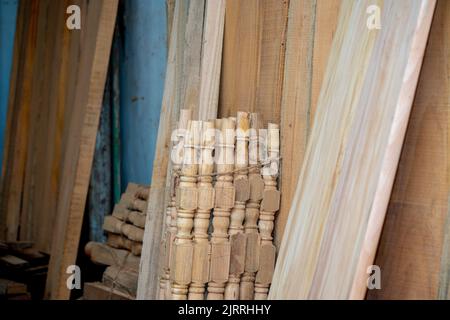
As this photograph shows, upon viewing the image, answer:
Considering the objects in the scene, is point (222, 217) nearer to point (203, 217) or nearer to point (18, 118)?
point (203, 217)

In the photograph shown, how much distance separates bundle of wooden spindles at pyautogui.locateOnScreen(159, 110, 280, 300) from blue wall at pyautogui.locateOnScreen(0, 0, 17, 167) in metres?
4.15

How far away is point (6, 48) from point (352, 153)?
204 inches

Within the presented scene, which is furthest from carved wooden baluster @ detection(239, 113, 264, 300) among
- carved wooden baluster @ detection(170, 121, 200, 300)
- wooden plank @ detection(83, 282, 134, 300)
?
wooden plank @ detection(83, 282, 134, 300)

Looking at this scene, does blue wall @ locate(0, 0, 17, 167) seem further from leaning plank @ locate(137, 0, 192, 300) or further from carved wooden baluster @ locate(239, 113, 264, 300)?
carved wooden baluster @ locate(239, 113, 264, 300)

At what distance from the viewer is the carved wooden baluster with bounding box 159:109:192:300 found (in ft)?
13.1

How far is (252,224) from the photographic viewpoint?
159 inches

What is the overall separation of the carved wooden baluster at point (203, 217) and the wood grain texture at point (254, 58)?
50cm

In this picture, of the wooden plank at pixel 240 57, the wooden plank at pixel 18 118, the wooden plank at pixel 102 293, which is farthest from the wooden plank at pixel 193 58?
the wooden plank at pixel 18 118

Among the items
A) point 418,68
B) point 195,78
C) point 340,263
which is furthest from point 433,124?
point 195,78

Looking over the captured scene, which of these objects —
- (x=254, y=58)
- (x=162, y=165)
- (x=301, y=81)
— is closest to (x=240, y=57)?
(x=254, y=58)

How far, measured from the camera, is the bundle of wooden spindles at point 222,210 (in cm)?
384
